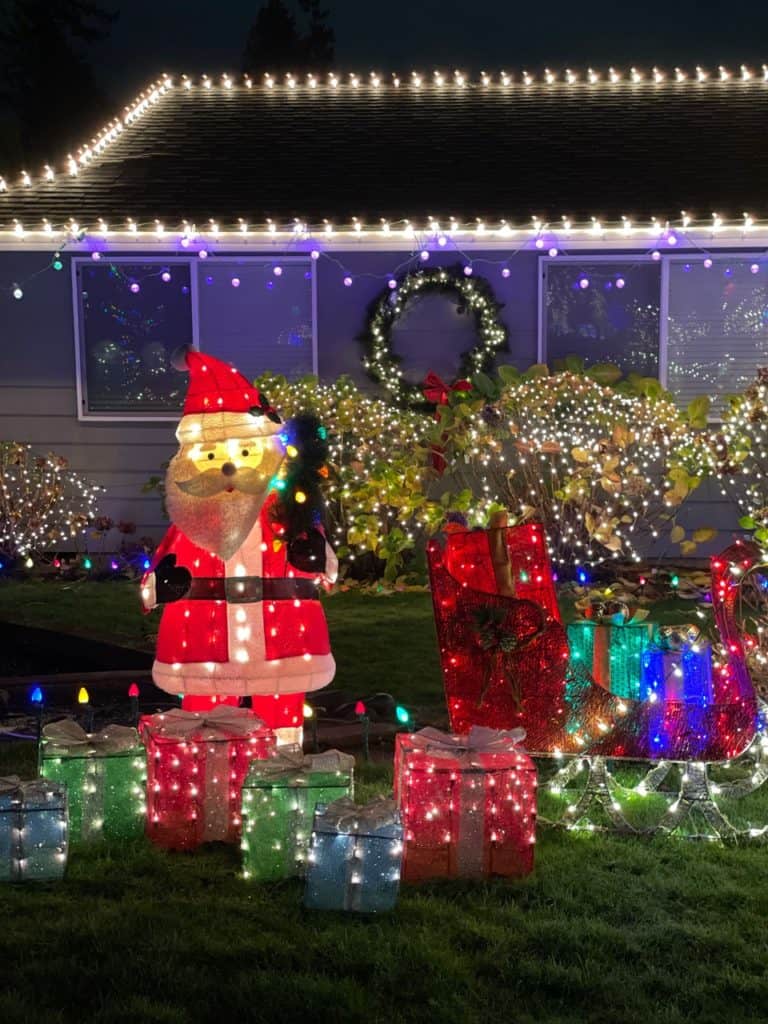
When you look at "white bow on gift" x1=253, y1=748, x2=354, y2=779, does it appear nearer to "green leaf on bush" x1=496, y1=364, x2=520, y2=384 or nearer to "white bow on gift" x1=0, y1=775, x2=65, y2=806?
"white bow on gift" x1=0, y1=775, x2=65, y2=806

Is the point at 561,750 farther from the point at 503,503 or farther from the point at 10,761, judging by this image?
the point at 503,503

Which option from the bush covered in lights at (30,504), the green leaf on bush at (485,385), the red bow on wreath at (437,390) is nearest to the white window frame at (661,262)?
the green leaf on bush at (485,385)

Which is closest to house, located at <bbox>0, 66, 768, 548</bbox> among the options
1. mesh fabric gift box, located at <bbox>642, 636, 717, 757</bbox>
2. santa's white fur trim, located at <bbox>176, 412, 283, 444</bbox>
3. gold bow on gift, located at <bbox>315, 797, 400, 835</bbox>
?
santa's white fur trim, located at <bbox>176, 412, 283, 444</bbox>

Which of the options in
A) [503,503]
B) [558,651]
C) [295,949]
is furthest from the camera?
[503,503]

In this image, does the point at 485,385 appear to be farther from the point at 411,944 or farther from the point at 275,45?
the point at 275,45

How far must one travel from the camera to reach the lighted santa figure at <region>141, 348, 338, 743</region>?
4.60 metres

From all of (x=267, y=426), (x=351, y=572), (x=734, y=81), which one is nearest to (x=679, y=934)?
(x=267, y=426)

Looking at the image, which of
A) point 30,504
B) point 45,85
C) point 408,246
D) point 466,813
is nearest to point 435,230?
point 408,246

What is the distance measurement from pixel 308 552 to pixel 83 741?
45.5 inches

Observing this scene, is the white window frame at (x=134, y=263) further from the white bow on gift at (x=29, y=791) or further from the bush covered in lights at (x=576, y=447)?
the white bow on gift at (x=29, y=791)

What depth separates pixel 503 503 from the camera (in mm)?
9492

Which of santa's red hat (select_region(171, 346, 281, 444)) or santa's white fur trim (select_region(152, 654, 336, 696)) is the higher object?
santa's red hat (select_region(171, 346, 281, 444))

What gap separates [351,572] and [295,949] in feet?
21.7

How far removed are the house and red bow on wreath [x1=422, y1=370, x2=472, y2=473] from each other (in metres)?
1.19
